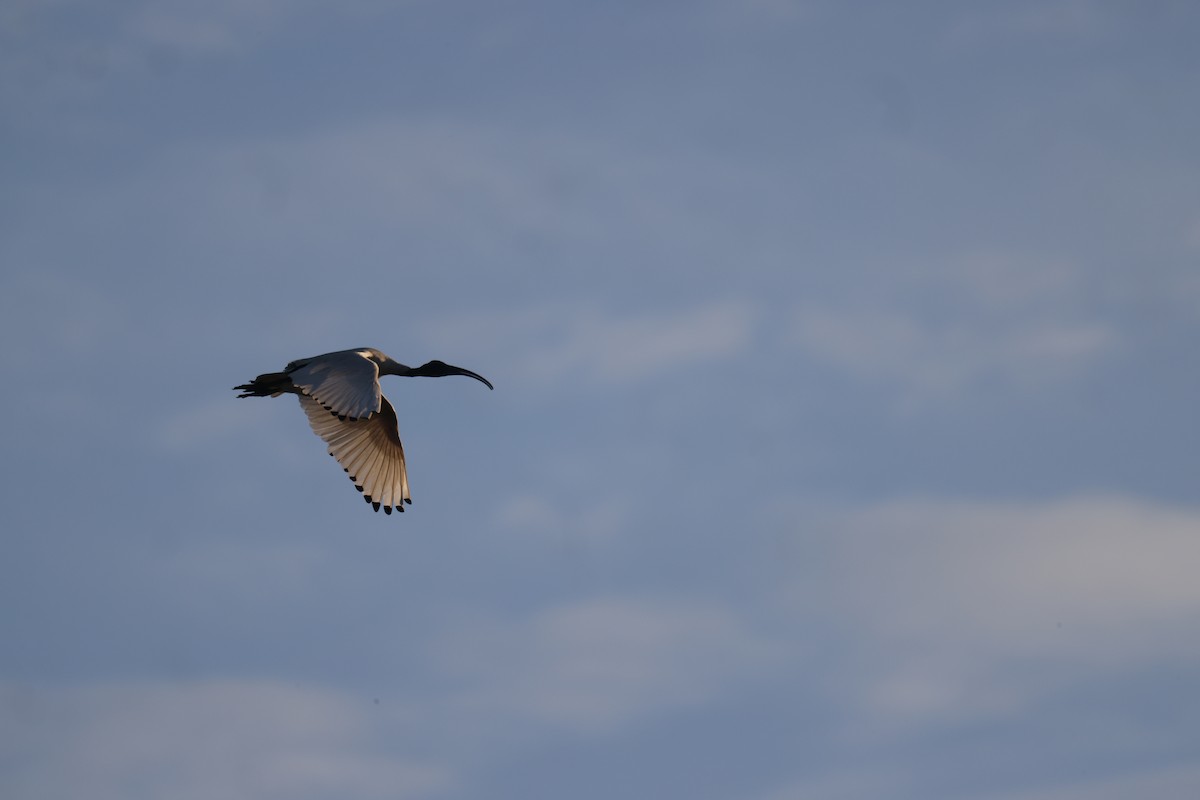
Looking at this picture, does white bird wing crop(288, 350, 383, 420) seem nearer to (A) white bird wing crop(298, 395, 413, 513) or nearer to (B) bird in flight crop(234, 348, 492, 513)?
(B) bird in flight crop(234, 348, 492, 513)

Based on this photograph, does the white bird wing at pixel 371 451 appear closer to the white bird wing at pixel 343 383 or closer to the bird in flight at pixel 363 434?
the bird in flight at pixel 363 434

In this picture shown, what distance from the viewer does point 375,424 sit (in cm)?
2025

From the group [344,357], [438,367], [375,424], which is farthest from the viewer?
[438,367]

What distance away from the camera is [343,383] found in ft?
59.7

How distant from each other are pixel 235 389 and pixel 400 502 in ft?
7.57

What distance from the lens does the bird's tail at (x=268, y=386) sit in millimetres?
19609

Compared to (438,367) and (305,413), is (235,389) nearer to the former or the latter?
(305,413)

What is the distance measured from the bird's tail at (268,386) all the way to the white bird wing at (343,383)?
478mm

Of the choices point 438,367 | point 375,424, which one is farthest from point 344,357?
point 438,367

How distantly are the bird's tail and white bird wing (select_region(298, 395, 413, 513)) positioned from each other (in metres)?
0.31

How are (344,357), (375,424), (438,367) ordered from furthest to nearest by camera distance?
(438,367)
(375,424)
(344,357)

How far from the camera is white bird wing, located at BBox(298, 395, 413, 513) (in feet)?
65.7

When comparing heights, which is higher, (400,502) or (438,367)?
(438,367)

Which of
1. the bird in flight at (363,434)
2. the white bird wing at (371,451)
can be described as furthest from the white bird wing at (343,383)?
the white bird wing at (371,451)
